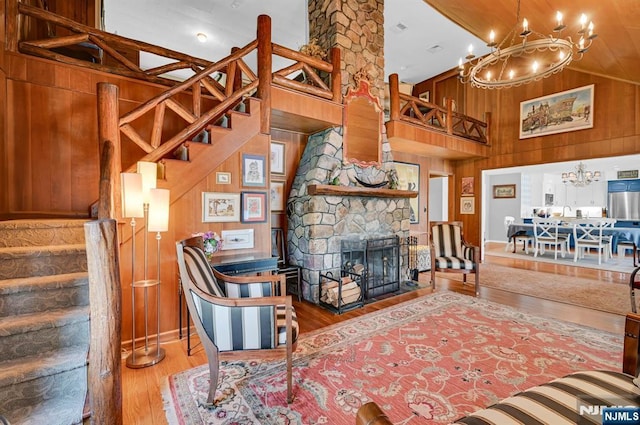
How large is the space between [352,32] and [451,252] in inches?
159

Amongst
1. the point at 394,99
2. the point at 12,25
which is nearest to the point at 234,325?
the point at 12,25

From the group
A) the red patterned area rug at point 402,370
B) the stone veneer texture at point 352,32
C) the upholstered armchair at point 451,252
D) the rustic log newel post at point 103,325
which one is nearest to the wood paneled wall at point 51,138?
the rustic log newel post at point 103,325

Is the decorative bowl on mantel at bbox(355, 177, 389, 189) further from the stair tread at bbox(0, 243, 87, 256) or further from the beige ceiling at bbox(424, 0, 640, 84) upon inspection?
the stair tread at bbox(0, 243, 87, 256)

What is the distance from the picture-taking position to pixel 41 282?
1830mm

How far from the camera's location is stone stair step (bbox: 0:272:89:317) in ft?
5.70

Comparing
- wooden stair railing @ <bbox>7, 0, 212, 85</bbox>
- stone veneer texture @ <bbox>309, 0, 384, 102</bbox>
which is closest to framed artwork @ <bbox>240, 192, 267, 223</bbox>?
wooden stair railing @ <bbox>7, 0, 212, 85</bbox>

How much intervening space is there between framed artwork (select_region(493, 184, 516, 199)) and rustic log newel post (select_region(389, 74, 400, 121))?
7778 millimetres

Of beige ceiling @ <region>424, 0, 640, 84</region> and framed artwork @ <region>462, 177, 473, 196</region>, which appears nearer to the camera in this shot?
beige ceiling @ <region>424, 0, 640, 84</region>

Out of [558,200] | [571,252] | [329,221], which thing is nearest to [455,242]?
[329,221]

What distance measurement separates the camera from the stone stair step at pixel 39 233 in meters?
2.08

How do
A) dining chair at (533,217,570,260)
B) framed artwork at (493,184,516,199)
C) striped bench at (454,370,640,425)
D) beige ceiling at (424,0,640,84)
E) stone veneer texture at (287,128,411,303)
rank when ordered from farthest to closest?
1. framed artwork at (493,184,516,199)
2. dining chair at (533,217,570,260)
3. stone veneer texture at (287,128,411,303)
4. beige ceiling at (424,0,640,84)
5. striped bench at (454,370,640,425)

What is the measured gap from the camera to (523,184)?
10047mm

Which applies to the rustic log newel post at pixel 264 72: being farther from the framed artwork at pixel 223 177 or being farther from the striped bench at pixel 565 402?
the striped bench at pixel 565 402

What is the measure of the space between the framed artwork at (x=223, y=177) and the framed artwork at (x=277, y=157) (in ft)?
4.39
